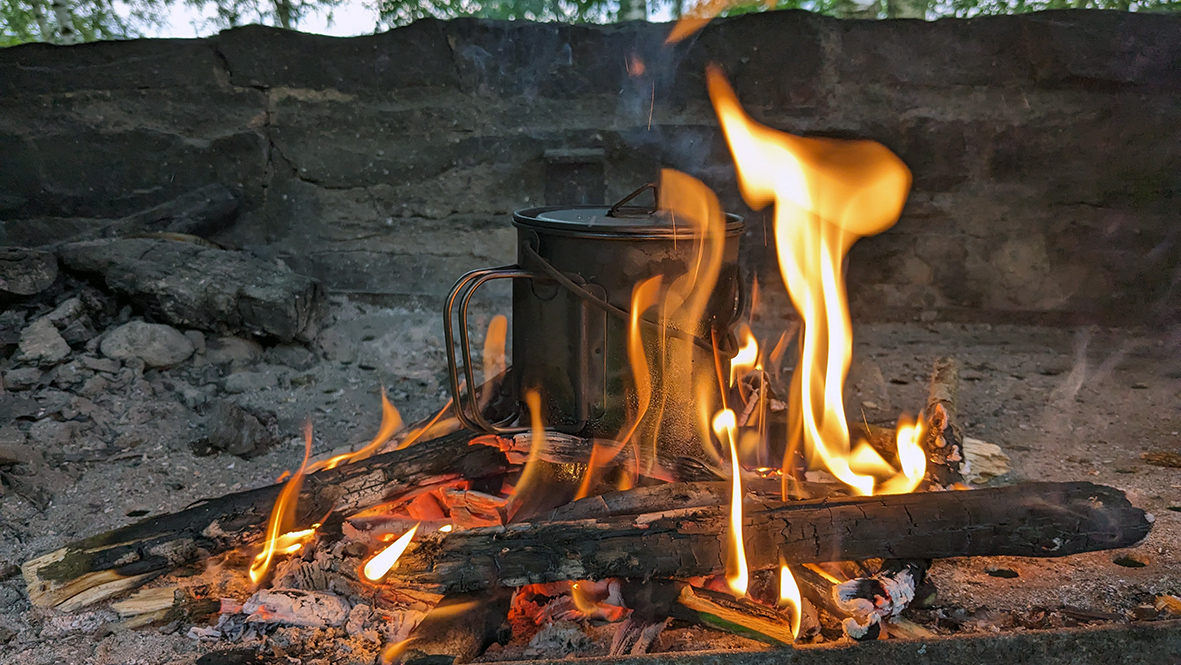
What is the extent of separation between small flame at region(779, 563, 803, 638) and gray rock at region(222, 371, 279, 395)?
2195 millimetres

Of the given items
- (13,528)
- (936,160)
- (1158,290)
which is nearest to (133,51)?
(13,528)

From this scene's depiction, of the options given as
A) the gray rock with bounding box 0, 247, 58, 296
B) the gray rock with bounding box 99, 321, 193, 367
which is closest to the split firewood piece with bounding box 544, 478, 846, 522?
the gray rock with bounding box 99, 321, 193, 367

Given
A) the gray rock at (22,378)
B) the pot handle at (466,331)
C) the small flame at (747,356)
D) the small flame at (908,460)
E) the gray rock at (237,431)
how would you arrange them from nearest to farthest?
the pot handle at (466,331), the small flame at (908,460), the small flame at (747,356), the gray rock at (237,431), the gray rock at (22,378)

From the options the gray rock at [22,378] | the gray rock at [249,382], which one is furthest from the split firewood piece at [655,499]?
the gray rock at [22,378]

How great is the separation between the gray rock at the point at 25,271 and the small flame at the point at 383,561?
219 centimetres

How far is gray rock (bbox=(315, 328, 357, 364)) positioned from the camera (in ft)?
10.9

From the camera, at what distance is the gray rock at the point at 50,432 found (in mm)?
2578

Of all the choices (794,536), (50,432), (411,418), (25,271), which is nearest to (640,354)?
(794,536)

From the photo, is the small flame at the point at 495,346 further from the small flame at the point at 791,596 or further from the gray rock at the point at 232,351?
the small flame at the point at 791,596

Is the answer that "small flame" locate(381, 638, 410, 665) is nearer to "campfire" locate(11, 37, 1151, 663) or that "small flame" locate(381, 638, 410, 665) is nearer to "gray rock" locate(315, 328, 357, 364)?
"campfire" locate(11, 37, 1151, 663)

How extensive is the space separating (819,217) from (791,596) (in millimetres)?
1479

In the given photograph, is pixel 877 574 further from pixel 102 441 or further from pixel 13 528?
pixel 102 441

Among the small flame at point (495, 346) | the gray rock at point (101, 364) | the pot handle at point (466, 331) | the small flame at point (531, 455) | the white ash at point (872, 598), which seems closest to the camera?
the white ash at point (872, 598)

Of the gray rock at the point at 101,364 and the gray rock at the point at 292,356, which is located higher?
the gray rock at the point at 101,364
